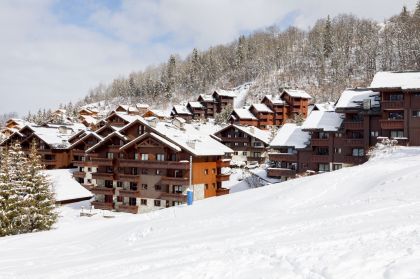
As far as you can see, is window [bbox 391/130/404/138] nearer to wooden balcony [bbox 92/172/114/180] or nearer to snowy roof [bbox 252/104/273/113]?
wooden balcony [bbox 92/172/114/180]

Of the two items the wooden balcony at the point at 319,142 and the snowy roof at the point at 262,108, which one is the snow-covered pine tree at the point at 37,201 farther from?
the snowy roof at the point at 262,108

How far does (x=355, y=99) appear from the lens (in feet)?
→ 147

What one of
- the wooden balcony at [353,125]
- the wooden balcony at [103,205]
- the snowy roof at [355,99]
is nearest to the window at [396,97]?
the snowy roof at [355,99]

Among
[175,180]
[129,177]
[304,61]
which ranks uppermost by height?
[304,61]

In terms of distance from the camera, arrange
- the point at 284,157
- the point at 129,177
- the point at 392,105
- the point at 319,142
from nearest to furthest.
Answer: the point at 392,105 < the point at 319,142 < the point at 129,177 < the point at 284,157

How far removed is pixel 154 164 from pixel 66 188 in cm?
1640

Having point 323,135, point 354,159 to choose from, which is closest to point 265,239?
point 354,159

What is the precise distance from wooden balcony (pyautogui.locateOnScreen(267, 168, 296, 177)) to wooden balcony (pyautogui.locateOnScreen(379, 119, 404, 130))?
1165 centimetres

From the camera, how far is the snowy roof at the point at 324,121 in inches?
1796

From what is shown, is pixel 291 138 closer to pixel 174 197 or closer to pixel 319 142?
pixel 319 142

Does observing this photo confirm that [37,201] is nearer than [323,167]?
Yes

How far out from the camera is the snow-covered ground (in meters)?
9.53

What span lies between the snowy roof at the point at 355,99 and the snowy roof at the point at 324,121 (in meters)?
2.56

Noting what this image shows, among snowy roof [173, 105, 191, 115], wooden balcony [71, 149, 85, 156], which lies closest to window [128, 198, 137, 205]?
wooden balcony [71, 149, 85, 156]
